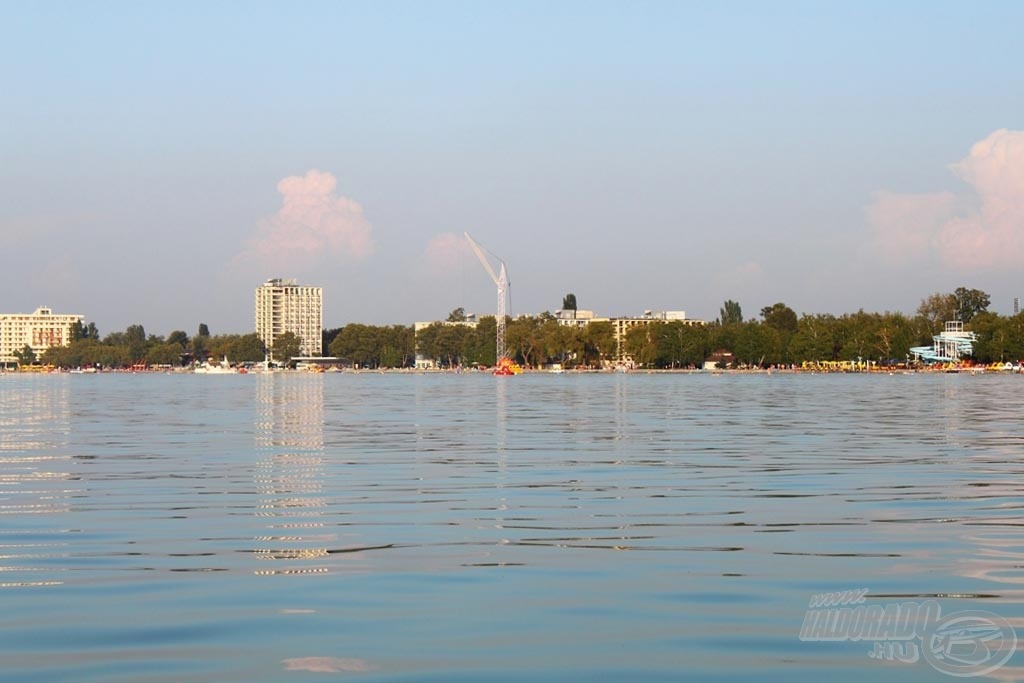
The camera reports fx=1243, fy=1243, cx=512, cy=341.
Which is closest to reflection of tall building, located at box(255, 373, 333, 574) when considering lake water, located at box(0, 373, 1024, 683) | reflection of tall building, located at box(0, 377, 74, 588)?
lake water, located at box(0, 373, 1024, 683)

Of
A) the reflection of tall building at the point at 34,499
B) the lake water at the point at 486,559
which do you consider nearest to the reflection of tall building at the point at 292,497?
the lake water at the point at 486,559

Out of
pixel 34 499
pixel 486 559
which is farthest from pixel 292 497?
pixel 486 559

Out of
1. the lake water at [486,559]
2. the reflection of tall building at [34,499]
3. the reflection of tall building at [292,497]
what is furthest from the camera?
the reflection of tall building at [292,497]

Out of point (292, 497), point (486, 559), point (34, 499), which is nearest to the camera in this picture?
point (486, 559)

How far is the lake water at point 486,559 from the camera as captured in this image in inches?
332

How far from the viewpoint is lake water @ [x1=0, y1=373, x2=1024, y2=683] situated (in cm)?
842

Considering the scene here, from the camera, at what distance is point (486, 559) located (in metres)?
12.3

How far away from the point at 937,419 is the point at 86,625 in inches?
1453

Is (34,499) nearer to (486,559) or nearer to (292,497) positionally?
(292,497)

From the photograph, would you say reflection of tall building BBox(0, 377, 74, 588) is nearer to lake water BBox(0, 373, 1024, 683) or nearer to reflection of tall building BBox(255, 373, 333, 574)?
lake water BBox(0, 373, 1024, 683)

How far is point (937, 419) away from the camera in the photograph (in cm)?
4184

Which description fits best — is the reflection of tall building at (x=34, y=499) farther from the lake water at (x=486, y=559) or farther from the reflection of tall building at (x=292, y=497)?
the reflection of tall building at (x=292, y=497)

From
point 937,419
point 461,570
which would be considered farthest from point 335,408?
point 461,570

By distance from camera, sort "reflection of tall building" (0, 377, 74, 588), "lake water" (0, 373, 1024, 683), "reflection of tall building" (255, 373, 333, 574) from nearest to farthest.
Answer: "lake water" (0, 373, 1024, 683), "reflection of tall building" (0, 377, 74, 588), "reflection of tall building" (255, 373, 333, 574)
